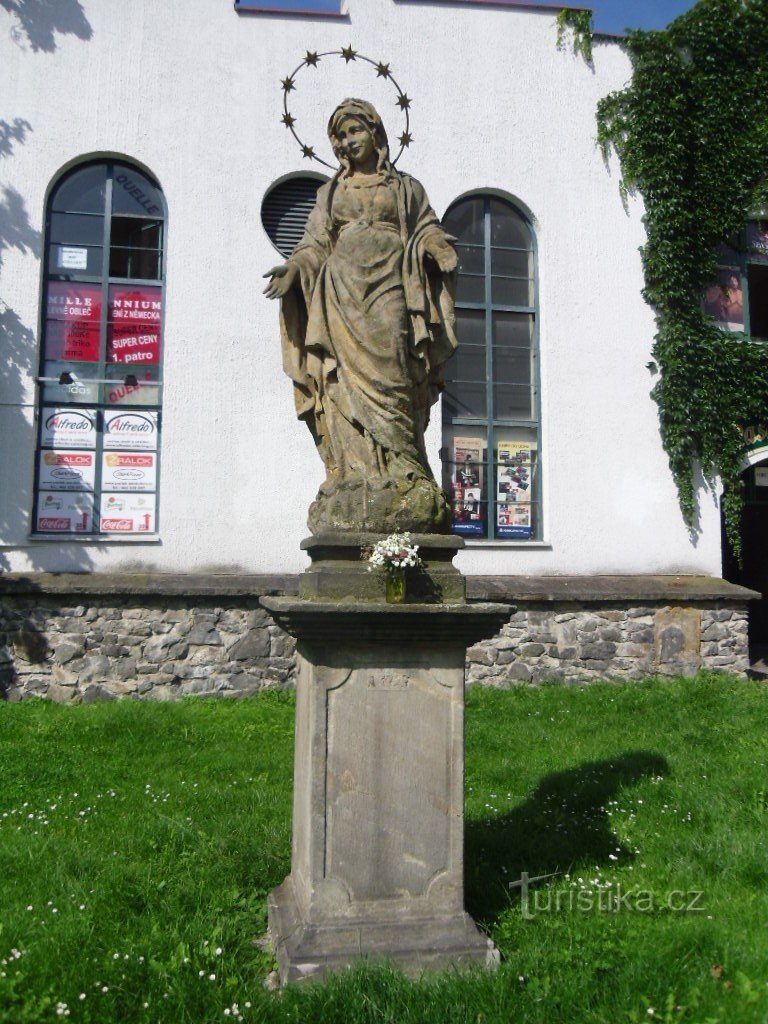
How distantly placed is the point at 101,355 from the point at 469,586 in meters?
5.21

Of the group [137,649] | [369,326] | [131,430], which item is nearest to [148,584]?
[137,649]

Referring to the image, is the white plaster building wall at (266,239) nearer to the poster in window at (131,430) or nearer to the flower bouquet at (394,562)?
the poster in window at (131,430)

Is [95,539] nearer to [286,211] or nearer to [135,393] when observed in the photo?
[135,393]

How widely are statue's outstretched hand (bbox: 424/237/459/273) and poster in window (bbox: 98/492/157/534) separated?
22.4 feet

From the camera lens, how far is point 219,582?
33.4 feet

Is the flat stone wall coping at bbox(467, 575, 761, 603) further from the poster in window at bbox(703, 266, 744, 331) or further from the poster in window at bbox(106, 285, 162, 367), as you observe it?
the poster in window at bbox(106, 285, 162, 367)

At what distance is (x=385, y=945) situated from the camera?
3705 millimetres

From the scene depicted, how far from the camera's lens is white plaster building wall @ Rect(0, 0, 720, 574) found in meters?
10.5

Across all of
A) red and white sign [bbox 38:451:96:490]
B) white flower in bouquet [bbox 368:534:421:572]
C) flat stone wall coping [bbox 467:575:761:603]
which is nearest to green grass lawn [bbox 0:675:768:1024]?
white flower in bouquet [bbox 368:534:421:572]

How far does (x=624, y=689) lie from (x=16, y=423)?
7.67 m

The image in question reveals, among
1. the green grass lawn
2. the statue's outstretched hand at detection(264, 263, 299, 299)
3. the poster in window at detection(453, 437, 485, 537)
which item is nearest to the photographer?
the green grass lawn

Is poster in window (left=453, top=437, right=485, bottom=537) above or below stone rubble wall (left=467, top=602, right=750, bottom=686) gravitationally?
above

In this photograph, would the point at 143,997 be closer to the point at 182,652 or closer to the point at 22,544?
the point at 182,652

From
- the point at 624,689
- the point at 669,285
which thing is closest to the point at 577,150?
the point at 669,285
